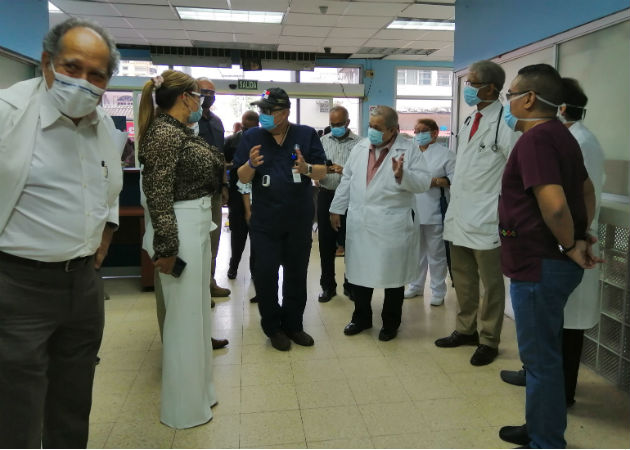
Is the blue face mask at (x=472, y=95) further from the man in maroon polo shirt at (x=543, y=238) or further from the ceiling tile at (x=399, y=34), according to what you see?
the ceiling tile at (x=399, y=34)

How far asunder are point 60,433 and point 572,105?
250 cm

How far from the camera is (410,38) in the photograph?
799 centimetres

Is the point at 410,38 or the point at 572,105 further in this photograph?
the point at 410,38

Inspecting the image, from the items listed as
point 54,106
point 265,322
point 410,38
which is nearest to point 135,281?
point 265,322

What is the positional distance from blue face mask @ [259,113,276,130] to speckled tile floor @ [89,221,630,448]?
136cm

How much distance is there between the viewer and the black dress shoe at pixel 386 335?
3189 millimetres

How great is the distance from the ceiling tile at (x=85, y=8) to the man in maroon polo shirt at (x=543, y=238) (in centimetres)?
605

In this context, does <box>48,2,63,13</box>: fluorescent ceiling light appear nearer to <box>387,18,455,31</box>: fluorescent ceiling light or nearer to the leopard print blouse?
<box>387,18,455,31</box>: fluorescent ceiling light

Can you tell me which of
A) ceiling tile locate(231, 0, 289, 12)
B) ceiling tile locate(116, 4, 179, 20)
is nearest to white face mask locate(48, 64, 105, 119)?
ceiling tile locate(231, 0, 289, 12)

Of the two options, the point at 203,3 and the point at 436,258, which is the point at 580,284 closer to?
the point at 436,258

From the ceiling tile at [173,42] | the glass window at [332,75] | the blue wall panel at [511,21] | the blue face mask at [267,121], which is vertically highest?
the ceiling tile at [173,42]

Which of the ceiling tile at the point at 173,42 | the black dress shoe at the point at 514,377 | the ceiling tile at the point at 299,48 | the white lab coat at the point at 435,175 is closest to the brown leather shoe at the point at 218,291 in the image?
the white lab coat at the point at 435,175

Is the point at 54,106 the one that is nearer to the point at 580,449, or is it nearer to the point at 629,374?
the point at 580,449

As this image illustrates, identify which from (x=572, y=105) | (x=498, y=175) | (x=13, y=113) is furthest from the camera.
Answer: (x=498, y=175)
